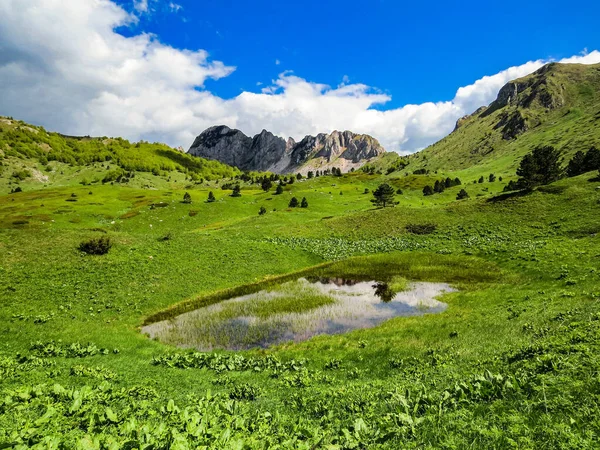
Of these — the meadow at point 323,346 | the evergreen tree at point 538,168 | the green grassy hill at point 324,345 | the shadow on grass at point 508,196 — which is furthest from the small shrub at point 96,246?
the evergreen tree at point 538,168

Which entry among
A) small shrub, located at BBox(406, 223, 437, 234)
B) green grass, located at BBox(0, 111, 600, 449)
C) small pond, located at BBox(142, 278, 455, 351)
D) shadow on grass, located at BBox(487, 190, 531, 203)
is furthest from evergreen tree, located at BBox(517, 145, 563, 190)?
small pond, located at BBox(142, 278, 455, 351)

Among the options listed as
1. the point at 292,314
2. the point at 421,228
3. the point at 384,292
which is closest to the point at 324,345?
the point at 292,314

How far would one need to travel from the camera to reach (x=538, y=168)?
6294 cm

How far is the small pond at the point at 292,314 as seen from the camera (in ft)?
80.9

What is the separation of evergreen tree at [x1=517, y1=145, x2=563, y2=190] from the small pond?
44899 mm

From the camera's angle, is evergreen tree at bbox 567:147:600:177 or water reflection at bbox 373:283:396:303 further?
evergreen tree at bbox 567:147:600:177

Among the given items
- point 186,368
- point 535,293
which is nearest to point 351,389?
point 186,368

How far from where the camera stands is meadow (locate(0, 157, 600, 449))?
7.89m

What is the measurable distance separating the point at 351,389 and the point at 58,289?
31.2m

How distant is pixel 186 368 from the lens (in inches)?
691

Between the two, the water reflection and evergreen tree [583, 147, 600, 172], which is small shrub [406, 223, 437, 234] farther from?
evergreen tree [583, 147, 600, 172]

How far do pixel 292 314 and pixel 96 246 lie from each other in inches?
1082

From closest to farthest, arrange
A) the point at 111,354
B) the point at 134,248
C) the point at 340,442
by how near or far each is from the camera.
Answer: the point at 340,442 → the point at 111,354 → the point at 134,248

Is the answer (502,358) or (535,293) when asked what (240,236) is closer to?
(535,293)
